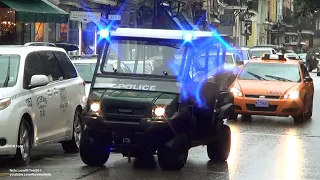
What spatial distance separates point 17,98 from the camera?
34.0 feet

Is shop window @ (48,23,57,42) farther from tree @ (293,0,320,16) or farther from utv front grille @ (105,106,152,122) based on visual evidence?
utv front grille @ (105,106,152,122)

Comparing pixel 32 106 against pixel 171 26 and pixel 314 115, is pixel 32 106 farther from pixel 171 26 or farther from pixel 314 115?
pixel 171 26

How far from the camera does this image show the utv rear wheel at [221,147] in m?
11.6

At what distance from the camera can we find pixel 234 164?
11359mm

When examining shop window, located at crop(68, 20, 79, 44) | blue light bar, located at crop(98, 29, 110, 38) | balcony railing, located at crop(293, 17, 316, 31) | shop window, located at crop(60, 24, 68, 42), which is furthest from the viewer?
balcony railing, located at crop(293, 17, 316, 31)

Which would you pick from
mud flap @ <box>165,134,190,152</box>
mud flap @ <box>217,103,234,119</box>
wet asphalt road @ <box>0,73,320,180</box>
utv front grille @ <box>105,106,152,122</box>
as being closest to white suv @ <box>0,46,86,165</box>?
wet asphalt road @ <box>0,73,320,180</box>

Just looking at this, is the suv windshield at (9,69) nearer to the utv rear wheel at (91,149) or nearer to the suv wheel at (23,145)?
the suv wheel at (23,145)

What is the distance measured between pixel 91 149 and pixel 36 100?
1204 mm

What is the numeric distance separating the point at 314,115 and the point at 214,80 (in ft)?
32.9

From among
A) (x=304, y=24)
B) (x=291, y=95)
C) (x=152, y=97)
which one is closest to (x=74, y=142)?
(x=152, y=97)

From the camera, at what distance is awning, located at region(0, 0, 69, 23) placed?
74.4 ft

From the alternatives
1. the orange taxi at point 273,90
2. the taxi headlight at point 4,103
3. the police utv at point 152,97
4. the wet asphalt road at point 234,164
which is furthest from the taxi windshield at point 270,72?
the taxi headlight at point 4,103

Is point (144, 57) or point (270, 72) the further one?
point (270, 72)

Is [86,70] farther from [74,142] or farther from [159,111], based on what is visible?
[159,111]
